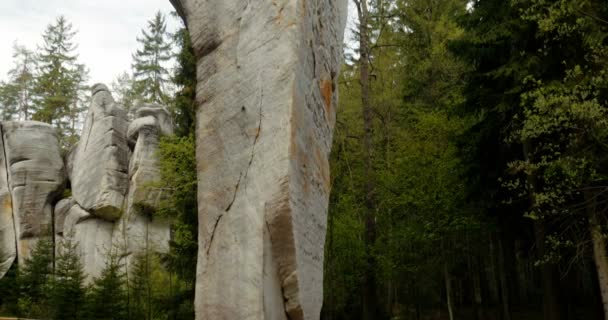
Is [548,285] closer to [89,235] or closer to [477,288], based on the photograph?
[477,288]

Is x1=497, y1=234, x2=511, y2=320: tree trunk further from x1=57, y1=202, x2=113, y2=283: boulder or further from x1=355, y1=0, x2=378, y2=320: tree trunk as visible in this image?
x1=57, y1=202, x2=113, y2=283: boulder

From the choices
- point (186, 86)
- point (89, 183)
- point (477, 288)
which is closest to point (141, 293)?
point (186, 86)

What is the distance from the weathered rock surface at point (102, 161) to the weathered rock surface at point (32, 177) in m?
1.18

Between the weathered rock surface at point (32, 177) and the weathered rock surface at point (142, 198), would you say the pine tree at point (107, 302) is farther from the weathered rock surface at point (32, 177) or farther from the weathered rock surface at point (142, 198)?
the weathered rock surface at point (32, 177)

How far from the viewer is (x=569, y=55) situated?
9844 millimetres

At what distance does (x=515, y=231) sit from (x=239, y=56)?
10.4 m

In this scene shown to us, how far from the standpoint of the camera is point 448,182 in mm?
14562

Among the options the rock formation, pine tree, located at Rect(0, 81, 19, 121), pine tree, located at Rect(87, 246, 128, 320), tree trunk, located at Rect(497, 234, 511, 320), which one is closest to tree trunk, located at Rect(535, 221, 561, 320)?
tree trunk, located at Rect(497, 234, 511, 320)

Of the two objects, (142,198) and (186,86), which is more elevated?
(186,86)

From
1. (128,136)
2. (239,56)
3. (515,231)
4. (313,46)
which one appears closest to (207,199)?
(239,56)

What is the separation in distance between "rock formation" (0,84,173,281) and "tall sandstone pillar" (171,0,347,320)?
1447 centimetres

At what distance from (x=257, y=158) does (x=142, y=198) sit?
1608cm

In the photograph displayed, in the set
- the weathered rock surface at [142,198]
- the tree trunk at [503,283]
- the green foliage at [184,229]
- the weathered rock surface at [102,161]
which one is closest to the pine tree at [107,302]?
the green foliage at [184,229]

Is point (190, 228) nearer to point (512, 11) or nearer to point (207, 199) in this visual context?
point (207, 199)
